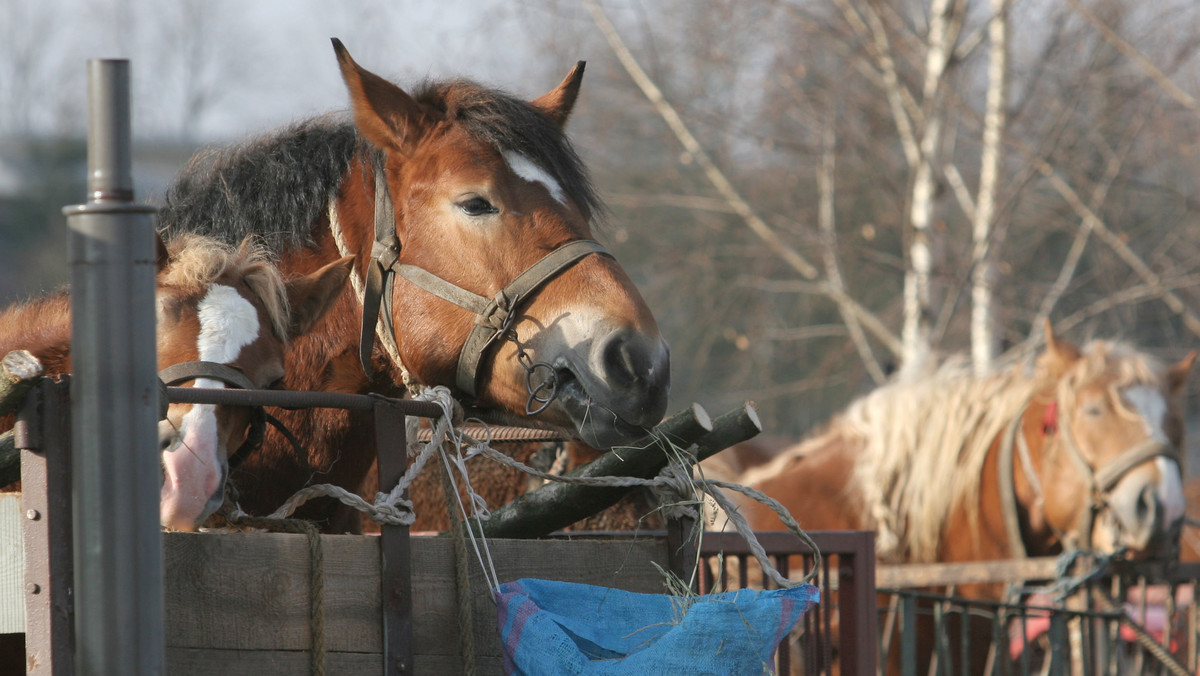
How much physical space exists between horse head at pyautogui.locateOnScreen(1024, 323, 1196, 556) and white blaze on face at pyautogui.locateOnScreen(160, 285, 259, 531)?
3.87 m

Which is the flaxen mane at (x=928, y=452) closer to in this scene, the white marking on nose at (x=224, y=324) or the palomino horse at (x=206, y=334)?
the palomino horse at (x=206, y=334)

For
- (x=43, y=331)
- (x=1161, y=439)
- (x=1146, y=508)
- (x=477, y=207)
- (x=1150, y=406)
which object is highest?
(x=477, y=207)

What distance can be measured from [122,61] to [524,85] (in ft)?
28.2

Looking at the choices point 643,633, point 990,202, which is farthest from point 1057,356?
point 643,633

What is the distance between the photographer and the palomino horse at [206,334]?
88.1 inches

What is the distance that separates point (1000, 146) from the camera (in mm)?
8336

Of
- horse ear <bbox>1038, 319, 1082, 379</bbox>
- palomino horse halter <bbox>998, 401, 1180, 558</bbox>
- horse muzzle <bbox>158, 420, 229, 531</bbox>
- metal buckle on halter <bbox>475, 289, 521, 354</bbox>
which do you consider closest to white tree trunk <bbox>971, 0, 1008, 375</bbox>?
horse ear <bbox>1038, 319, 1082, 379</bbox>

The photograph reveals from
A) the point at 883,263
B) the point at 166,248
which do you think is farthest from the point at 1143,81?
the point at 166,248

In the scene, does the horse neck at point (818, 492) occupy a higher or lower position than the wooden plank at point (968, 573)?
higher

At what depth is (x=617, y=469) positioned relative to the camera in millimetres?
2482

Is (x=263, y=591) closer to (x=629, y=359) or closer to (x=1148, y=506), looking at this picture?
(x=629, y=359)

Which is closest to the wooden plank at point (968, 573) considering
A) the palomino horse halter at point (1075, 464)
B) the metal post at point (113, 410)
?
the palomino horse halter at point (1075, 464)

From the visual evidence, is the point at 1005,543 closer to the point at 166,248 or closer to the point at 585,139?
the point at 166,248

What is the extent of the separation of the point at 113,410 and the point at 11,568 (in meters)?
0.51
